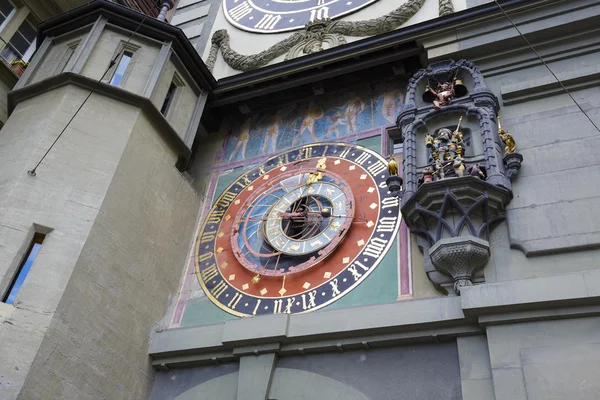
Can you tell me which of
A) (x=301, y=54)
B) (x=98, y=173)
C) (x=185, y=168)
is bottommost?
(x=98, y=173)

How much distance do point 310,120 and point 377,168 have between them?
1854mm

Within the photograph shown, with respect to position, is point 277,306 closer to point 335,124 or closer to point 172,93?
point 335,124

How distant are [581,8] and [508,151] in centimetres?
257

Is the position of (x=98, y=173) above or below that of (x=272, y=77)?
below

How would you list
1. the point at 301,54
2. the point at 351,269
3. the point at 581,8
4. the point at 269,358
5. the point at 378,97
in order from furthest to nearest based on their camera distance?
the point at 301,54 → the point at 378,97 → the point at 581,8 → the point at 351,269 → the point at 269,358

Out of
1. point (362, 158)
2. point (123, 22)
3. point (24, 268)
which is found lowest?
point (24, 268)

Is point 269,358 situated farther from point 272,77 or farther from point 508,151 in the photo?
point 272,77

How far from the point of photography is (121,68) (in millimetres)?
9492

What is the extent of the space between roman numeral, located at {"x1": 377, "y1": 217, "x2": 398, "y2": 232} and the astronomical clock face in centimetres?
1

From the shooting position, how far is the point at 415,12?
10.0 m

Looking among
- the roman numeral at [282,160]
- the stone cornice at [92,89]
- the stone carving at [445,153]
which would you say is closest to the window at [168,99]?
the stone cornice at [92,89]

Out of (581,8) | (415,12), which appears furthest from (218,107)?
(581,8)

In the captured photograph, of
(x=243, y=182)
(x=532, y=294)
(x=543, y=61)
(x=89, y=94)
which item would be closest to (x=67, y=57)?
(x=89, y=94)

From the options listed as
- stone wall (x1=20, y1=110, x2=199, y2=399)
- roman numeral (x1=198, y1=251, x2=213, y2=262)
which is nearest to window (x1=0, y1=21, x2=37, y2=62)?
stone wall (x1=20, y1=110, x2=199, y2=399)
